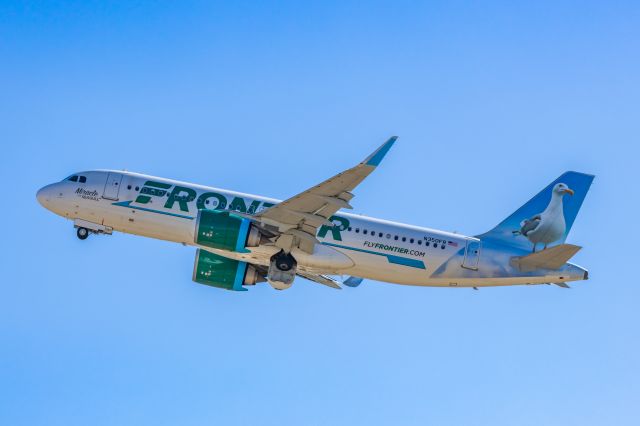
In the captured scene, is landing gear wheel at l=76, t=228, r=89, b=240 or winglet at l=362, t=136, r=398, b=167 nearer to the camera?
winglet at l=362, t=136, r=398, b=167

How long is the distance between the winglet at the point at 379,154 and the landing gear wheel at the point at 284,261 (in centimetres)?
833

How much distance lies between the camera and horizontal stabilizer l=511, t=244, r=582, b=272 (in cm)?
5303

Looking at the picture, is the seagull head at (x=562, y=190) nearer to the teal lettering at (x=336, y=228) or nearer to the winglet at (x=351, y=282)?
the winglet at (x=351, y=282)

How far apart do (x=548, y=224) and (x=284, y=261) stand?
15.1m

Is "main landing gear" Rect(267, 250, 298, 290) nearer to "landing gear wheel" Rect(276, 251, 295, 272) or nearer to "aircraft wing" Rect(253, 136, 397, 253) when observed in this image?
"landing gear wheel" Rect(276, 251, 295, 272)

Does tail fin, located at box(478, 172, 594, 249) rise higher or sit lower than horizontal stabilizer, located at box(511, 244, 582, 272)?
higher

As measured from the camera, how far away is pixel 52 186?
2254 inches

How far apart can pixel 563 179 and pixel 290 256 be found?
16.9 metres

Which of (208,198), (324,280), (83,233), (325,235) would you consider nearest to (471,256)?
(325,235)

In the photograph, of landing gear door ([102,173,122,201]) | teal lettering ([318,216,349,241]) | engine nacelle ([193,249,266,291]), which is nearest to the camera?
teal lettering ([318,216,349,241])

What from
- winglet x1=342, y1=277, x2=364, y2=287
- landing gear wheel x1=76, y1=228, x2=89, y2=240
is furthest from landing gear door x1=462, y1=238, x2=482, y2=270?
landing gear wheel x1=76, y1=228, x2=89, y2=240

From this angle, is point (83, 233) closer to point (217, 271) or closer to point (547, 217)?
point (217, 271)

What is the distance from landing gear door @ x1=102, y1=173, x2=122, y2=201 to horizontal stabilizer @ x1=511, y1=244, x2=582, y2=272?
69.4ft

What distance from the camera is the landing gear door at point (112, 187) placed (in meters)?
55.3
